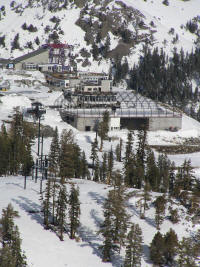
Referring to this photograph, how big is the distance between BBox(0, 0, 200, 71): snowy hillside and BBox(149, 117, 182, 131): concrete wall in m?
65.7

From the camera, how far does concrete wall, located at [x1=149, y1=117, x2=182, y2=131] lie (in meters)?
93.2

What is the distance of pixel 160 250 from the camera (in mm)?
35750

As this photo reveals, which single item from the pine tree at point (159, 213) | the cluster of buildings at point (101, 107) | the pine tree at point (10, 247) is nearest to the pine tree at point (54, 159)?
the pine tree at point (10, 247)

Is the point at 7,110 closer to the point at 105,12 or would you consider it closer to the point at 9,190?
the point at 9,190

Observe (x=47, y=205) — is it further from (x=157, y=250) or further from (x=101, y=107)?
(x=101, y=107)

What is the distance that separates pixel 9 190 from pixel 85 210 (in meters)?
9.66

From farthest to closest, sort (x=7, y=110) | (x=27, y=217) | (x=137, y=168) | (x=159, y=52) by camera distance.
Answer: (x=159, y=52) < (x=7, y=110) < (x=137, y=168) < (x=27, y=217)

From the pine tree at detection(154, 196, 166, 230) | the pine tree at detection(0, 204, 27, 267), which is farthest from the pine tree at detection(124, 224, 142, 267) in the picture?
the pine tree at detection(0, 204, 27, 267)

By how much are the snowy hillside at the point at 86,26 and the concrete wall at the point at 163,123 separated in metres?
65.7

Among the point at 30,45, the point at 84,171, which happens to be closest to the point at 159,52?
the point at 30,45

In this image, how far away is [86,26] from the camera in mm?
167875

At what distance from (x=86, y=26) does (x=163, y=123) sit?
85.7m

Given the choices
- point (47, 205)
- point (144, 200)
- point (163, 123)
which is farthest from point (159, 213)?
point (163, 123)

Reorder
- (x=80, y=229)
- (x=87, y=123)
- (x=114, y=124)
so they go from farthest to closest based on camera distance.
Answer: (x=114, y=124)
(x=87, y=123)
(x=80, y=229)
